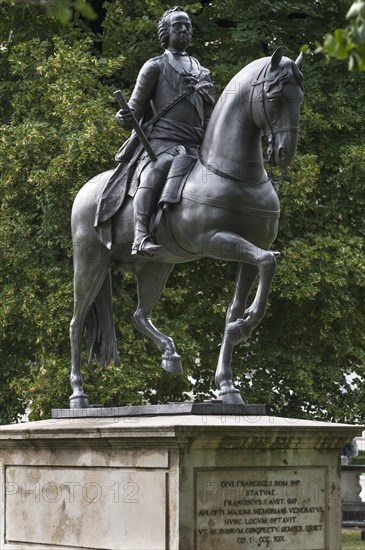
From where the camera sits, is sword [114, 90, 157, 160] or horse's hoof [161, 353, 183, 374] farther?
sword [114, 90, 157, 160]

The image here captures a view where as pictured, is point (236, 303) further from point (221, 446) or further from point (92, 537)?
point (92, 537)

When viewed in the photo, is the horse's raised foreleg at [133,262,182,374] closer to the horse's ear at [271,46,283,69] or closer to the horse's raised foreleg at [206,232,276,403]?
the horse's raised foreleg at [206,232,276,403]

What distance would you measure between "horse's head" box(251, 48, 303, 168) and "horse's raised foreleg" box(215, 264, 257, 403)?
1.02m

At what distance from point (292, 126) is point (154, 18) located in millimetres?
9899

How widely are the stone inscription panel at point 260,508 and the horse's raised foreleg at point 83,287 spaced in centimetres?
225

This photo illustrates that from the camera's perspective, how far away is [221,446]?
934cm

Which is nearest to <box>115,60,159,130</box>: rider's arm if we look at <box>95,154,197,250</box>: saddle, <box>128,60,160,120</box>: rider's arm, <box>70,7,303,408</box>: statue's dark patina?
<box>128,60,160,120</box>: rider's arm

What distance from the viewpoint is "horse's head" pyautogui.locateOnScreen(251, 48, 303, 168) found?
979 centimetres

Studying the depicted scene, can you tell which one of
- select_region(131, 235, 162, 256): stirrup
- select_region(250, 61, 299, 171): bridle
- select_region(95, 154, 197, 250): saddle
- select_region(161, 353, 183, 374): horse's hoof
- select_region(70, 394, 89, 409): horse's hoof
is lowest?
select_region(70, 394, 89, 409): horse's hoof

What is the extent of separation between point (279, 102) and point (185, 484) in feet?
9.81

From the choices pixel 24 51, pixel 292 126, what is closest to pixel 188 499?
pixel 292 126

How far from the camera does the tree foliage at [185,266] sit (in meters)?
17.6

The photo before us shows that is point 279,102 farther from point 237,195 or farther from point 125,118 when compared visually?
point 125,118

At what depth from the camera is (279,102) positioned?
981cm
